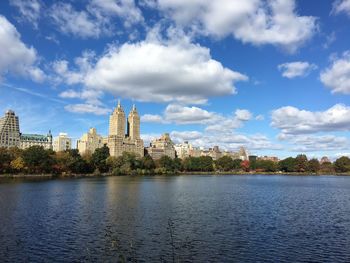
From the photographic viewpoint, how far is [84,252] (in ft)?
92.2

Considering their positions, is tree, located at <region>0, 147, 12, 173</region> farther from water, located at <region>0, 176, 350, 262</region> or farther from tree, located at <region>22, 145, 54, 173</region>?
water, located at <region>0, 176, 350, 262</region>

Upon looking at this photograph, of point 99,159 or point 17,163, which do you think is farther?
point 99,159

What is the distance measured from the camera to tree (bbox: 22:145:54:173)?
147m

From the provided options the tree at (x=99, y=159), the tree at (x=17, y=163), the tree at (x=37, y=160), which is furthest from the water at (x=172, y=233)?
the tree at (x=99, y=159)

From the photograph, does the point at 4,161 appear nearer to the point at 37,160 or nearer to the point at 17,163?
the point at 17,163

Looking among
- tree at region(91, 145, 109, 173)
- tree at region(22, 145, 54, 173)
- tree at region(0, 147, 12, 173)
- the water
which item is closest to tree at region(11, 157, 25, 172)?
tree at region(22, 145, 54, 173)

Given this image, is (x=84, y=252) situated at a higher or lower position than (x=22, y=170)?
lower

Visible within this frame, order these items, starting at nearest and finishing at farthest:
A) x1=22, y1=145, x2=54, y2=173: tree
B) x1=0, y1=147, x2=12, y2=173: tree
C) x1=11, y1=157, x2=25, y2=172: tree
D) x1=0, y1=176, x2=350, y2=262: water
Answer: x1=0, y1=176, x2=350, y2=262: water → x1=0, y1=147, x2=12, y2=173: tree → x1=11, y1=157, x2=25, y2=172: tree → x1=22, y1=145, x2=54, y2=173: tree

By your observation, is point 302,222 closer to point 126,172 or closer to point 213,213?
point 213,213

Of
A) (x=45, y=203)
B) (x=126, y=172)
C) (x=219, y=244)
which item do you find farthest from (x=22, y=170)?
(x=219, y=244)

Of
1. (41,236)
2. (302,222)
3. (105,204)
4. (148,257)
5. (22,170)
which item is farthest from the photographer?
(22,170)

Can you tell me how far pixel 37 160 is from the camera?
150m

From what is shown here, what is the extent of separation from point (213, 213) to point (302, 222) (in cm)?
1117

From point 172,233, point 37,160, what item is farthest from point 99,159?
Answer: point 172,233
